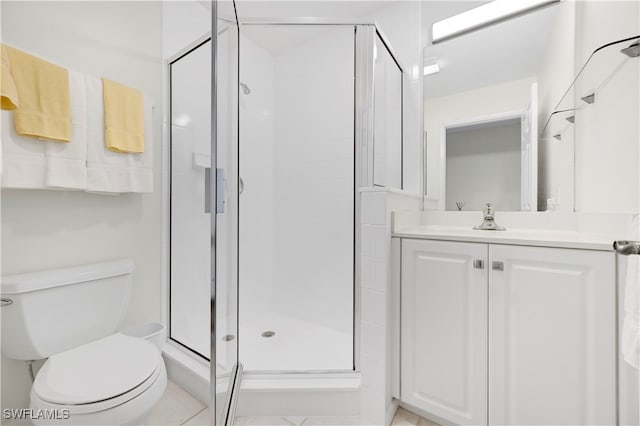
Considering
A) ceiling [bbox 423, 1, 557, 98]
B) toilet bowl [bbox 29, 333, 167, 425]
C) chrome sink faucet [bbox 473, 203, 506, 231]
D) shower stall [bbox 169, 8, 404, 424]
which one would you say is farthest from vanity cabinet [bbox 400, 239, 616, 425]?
ceiling [bbox 423, 1, 557, 98]

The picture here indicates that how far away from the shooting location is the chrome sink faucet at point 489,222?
4.77 feet

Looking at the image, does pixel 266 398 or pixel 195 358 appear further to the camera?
pixel 266 398

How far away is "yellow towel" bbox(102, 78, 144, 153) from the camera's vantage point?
534 millimetres

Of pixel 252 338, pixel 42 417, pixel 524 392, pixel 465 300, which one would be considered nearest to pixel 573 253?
pixel 465 300

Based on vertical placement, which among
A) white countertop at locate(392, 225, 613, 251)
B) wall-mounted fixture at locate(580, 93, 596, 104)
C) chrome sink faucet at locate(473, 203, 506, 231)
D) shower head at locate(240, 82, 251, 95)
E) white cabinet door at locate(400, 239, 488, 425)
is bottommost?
white cabinet door at locate(400, 239, 488, 425)

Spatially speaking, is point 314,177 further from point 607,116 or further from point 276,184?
point 607,116

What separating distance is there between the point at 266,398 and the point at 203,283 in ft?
2.04

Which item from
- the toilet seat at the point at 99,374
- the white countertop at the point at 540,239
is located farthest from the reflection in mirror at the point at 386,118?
the toilet seat at the point at 99,374

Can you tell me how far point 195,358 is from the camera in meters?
0.93

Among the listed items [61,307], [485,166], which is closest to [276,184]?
[485,166]

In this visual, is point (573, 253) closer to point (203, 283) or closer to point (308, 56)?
point (203, 283)

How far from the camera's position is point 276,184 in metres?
2.23

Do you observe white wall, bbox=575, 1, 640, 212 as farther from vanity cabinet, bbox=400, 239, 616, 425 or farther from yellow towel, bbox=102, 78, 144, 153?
yellow towel, bbox=102, 78, 144, 153

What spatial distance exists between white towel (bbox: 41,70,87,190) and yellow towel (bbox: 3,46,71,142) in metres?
0.01
